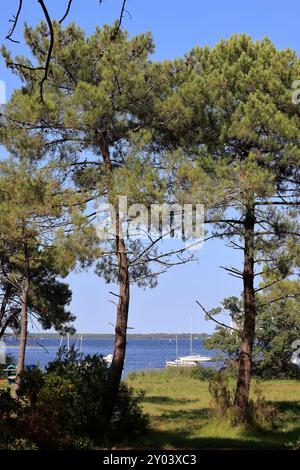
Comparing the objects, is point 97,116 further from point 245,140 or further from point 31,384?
point 31,384

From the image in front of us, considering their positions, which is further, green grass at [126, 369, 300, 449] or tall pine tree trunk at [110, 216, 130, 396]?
tall pine tree trunk at [110, 216, 130, 396]

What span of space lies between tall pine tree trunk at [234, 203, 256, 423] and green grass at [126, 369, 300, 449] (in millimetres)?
595

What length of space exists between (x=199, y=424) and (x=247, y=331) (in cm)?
192

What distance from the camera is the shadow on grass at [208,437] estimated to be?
854 centimetres

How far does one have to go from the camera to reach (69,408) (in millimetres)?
7961

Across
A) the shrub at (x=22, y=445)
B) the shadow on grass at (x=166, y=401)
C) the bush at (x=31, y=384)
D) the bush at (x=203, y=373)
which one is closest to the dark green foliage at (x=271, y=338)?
the bush at (x=203, y=373)

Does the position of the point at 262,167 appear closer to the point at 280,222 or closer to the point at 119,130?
the point at 280,222

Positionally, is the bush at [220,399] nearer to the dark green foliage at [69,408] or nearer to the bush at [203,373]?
the dark green foliage at [69,408]

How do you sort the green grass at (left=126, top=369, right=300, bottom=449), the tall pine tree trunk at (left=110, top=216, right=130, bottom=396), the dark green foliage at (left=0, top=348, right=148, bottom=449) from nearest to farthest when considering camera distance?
the dark green foliage at (left=0, top=348, right=148, bottom=449), the green grass at (left=126, top=369, right=300, bottom=449), the tall pine tree trunk at (left=110, top=216, right=130, bottom=396)

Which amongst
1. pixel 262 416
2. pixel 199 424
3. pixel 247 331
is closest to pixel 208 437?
pixel 199 424

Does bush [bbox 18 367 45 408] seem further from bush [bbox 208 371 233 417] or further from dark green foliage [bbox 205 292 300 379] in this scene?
dark green foliage [bbox 205 292 300 379]

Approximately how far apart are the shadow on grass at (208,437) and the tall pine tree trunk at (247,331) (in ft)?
2.00

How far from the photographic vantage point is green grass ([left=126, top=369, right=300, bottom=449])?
28.7 ft

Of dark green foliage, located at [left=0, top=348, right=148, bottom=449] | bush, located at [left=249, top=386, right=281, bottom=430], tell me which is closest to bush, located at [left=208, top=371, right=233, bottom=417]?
bush, located at [left=249, top=386, right=281, bottom=430]
